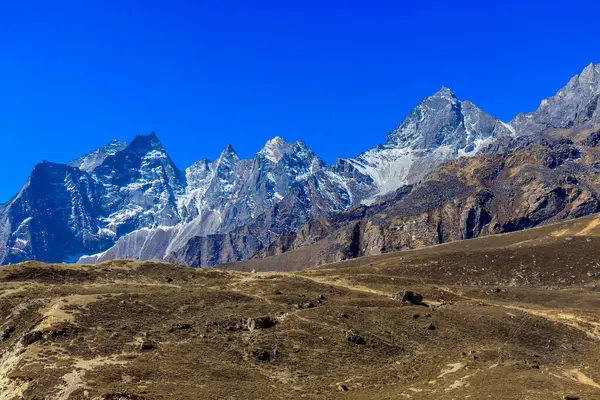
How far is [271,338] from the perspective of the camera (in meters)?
74.9

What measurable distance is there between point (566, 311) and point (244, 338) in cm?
6761

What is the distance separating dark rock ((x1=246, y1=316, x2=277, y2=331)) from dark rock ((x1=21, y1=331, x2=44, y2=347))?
26919 millimetres

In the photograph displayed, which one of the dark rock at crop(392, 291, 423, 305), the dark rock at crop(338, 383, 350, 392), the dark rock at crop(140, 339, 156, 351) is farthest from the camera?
the dark rock at crop(392, 291, 423, 305)

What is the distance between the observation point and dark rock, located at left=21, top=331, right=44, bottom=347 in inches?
2616

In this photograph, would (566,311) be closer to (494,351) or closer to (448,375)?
(494,351)

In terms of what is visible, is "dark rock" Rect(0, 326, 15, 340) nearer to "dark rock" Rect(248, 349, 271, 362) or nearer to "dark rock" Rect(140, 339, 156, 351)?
"dark rock" Rect(140, 339, 156, 351)

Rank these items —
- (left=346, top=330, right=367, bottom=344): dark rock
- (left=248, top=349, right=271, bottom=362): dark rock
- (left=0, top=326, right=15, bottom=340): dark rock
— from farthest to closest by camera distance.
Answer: (left=346, top=330, right=367, bottom=344): dark rock, (left=0, top=326, right=15, bottom=340): dark rock, (left=248, top=349, right=271, bottom=362): dark rock

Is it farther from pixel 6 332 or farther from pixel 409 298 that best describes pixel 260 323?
pixel 409 298

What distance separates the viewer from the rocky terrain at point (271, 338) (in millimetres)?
59438

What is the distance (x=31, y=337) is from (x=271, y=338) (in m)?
29.6

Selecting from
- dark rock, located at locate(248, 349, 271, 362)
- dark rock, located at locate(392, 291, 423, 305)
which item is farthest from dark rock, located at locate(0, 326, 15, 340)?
dark rock, located at locate(392, 291, 423, 305)

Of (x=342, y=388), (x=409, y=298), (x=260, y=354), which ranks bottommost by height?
(x=342, y=388)

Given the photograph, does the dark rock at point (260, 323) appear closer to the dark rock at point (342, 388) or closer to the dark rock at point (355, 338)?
the dark rock at point (355, 338)

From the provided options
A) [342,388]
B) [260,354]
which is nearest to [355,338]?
[260,354]
